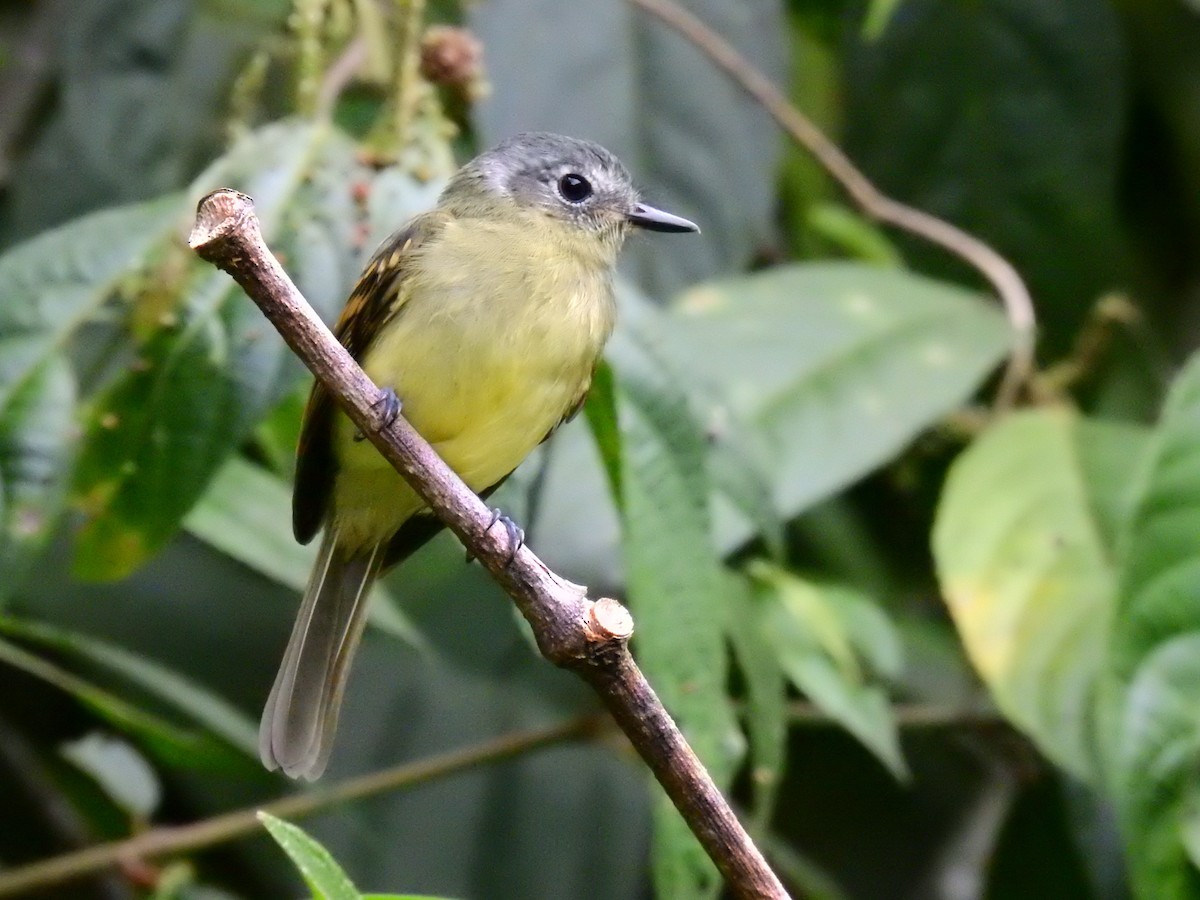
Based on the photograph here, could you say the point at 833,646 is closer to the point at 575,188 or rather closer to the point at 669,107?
the point at 575,188

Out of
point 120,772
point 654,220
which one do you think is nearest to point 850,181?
point 654,220

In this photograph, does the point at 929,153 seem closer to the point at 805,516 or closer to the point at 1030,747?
the point at 805,516

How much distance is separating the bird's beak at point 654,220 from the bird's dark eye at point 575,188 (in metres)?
0.08

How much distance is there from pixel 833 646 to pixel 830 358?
1.95 feet

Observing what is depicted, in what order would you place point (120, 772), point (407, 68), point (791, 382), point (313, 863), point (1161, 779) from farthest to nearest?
point (791, 382) → point (120, 772) → point (407, 68) → point (1161, 779) → point (313, 863)

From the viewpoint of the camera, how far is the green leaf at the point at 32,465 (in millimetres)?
2195

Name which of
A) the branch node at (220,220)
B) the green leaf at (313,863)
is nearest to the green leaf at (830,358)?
the branch node at (220,220)

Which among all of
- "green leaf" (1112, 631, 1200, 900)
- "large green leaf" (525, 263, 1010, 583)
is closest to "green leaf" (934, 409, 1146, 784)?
"large green leaf" (525, 263, 1010, 583)

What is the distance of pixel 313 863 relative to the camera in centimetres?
128

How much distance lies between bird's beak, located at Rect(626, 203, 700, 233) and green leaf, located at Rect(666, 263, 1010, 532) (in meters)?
0.17

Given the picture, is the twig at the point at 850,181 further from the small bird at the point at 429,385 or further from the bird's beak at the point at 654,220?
the small bird at the point at 429,385

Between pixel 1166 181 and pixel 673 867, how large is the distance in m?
2.98

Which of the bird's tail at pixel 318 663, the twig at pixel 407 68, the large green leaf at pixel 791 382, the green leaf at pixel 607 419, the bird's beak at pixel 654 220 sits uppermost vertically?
the twig at pixel 407 68

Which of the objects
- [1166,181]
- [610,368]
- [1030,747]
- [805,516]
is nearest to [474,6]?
[610,368]
